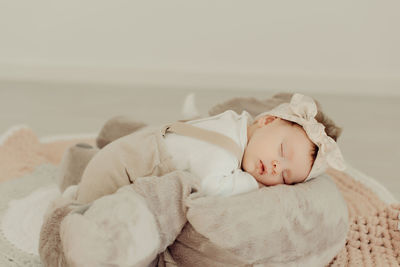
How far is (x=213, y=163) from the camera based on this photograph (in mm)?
1037

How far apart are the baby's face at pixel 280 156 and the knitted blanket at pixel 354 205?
219 mm

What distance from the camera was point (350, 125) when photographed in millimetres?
2049

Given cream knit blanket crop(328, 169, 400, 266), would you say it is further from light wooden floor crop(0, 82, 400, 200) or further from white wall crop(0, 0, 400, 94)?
white wall crop(0, 0, 400, 94)

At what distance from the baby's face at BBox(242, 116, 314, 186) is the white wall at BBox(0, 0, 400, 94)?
124 centimetres

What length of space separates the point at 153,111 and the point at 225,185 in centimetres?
116

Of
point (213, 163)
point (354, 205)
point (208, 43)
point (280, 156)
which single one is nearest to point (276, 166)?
point (280, 156)

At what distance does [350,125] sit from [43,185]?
1.20 m

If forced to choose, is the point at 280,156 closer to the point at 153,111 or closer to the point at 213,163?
the point at 213,163

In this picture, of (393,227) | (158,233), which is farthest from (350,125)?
(158,233)

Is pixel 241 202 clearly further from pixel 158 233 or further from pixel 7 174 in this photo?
pixel 7 174

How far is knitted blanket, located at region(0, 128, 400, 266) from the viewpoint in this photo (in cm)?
116

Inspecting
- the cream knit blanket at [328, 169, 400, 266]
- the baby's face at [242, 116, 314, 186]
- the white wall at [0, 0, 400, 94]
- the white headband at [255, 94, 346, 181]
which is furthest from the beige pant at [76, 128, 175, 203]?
the white wall at [0, 0, 400, 94]

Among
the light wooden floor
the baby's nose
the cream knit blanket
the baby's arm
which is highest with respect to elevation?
the baby's nose

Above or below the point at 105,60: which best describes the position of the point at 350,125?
below
